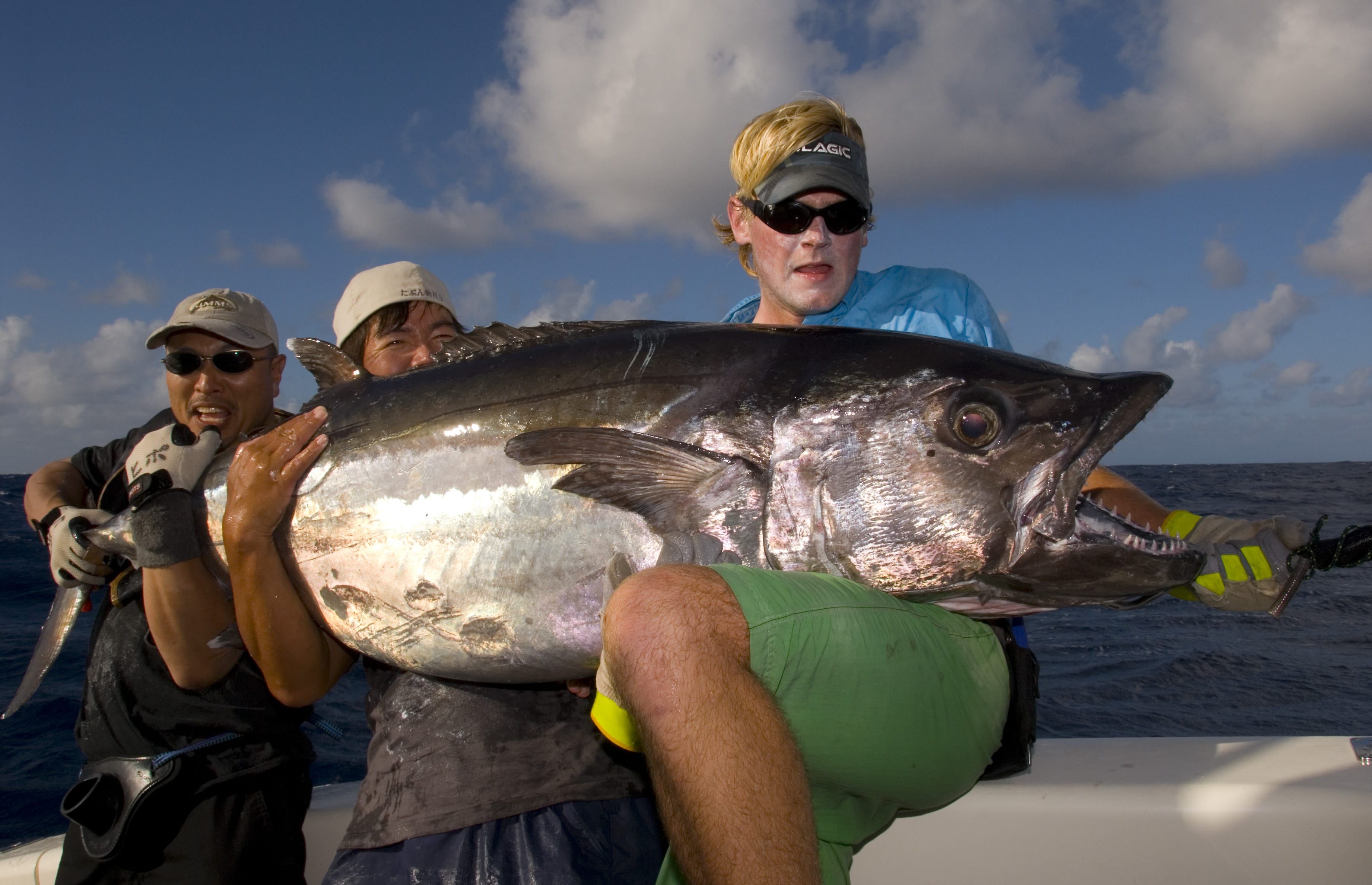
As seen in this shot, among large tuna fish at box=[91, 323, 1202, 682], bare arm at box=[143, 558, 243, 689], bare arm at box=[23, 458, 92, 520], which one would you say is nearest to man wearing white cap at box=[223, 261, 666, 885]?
large tuna fish at box=[91, 323, 1202, 682]

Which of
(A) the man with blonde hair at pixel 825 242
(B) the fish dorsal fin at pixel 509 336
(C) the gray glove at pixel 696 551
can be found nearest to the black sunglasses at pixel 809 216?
(A) the man with blonde hair at pixel 825 242

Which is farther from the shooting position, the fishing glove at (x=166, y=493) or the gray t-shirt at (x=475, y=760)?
the fishing glove at (x=166, y=493)

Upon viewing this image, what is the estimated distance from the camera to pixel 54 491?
10.3ft

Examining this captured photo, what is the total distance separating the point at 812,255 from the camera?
10.2 feet

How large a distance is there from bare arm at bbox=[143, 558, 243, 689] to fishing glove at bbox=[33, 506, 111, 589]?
212 millimetres

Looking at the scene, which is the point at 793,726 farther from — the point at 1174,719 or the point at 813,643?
the point at 1174,719

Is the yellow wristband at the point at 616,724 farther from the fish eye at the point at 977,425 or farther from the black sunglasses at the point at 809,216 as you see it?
the black sunglasses at the point at 809,216

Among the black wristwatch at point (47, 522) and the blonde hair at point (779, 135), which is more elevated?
the blonde hair at point (779, 135)

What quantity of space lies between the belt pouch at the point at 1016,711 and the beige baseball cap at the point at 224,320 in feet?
9.78

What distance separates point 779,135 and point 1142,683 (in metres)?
Answer: 6.14

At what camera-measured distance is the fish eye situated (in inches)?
71.6

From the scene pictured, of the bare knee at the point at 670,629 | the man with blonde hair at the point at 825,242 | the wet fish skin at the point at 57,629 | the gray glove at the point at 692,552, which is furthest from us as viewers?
the man with blonde hair at the point at 825,242

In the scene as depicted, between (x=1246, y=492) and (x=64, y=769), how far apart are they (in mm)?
32874

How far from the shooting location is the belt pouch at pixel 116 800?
2586 mm
